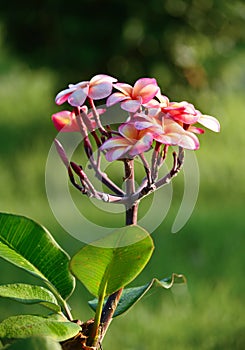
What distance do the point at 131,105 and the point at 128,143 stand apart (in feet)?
0.15

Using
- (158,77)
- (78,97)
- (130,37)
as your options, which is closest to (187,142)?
(78,97)

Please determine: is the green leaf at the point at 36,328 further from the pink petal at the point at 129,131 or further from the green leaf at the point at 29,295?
the pink petal at the point at 129,131

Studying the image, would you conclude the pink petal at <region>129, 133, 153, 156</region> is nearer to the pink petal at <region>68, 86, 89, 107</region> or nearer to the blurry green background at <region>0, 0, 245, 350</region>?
the pink petal at <region>68, 86, 89, 107</region>

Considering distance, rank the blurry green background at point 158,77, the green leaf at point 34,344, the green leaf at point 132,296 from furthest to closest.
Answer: the blurry green background at point 158,77 < the green leaf at point 132,296 < the green leaf at point 34,344

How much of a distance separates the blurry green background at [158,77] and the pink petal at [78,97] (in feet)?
7.37

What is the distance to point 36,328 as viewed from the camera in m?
0.85

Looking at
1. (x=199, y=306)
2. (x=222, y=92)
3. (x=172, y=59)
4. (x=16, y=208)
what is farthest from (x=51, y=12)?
(x=199, y=306)

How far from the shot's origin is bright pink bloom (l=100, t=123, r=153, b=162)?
2.75 ft

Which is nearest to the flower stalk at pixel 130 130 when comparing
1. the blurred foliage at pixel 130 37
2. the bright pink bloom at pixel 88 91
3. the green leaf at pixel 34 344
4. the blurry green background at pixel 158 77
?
the bright pink bloom at pixel 88 91

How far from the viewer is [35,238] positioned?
3.18ft

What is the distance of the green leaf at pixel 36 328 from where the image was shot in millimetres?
838

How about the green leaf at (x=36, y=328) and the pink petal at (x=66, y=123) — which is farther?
the pink petal at (x=66, y=123)

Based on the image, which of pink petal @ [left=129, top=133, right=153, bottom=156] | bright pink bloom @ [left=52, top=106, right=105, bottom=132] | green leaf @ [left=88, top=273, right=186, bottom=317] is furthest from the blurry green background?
pink petal @ [left=129, top=133, right=153, bottom=156]

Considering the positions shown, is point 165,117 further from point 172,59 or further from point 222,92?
point 222,92
